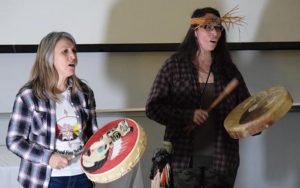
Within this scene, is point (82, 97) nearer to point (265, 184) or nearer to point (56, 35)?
point (56, 35)

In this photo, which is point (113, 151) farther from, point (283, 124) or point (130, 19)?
point (283, 124)

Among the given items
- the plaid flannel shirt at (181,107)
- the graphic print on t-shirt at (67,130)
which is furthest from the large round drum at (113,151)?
the plaid flannel shirt at (181,107)

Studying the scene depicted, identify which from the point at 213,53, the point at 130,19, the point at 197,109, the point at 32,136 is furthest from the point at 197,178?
the point at 130,19

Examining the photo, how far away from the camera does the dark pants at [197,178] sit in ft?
4.99

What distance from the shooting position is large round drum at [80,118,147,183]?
47.4 inches

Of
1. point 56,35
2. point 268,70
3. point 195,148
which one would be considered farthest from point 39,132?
point 268,70

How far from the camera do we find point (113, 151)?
1.28m

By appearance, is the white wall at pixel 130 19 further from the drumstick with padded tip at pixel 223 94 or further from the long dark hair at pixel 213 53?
the drumstick with padded tip at pixel 223 94

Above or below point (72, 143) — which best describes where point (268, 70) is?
above

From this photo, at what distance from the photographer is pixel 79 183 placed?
53.2 inches

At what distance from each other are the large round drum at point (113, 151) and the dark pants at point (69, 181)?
10 centimetres

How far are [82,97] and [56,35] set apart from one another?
246 millimetres

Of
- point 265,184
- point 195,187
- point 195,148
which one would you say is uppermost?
point 195,148

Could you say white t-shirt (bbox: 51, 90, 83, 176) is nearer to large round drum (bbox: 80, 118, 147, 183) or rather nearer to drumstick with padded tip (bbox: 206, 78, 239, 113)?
large round drum (bbox: 80, 118, 147, 183)
